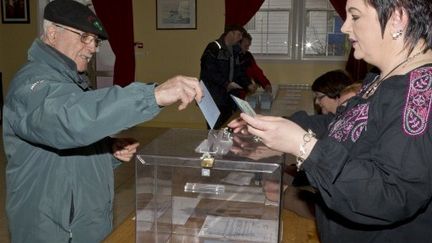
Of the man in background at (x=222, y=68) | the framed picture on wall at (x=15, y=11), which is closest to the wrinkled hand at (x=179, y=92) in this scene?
the man in background at (x=222, y=68)

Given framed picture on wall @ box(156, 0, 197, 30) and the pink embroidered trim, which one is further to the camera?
framed picture on wall @ box(156, 0, 197, 30)

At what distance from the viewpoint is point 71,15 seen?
1.71 meters

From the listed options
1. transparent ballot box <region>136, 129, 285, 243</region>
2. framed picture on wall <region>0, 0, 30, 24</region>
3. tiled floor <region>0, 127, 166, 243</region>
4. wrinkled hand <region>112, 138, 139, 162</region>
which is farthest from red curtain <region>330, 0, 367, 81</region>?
transparent ballot box <region>136, 129, 285, 243</region>

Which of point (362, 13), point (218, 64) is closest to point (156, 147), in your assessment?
point (362, 13)

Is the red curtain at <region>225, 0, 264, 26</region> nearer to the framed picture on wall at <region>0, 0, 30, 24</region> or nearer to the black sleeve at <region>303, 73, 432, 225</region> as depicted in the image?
the framed picture on wall at <region>0, 0, 30, 24</region>

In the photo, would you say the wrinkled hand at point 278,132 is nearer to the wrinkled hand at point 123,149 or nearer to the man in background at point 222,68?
the wrinkled hand at point 123,149

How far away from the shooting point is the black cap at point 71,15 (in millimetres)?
1702

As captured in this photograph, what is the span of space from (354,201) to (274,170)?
27cm

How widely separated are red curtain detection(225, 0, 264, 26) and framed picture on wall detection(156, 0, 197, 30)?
21.9 inches

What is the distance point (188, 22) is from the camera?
283 inches

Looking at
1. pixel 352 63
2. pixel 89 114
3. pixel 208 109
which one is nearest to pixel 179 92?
pixel 208 109

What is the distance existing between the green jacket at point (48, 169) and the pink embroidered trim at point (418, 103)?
83 cm

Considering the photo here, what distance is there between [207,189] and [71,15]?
83 centimetres

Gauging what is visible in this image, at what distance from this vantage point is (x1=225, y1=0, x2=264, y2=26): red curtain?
690 cm
